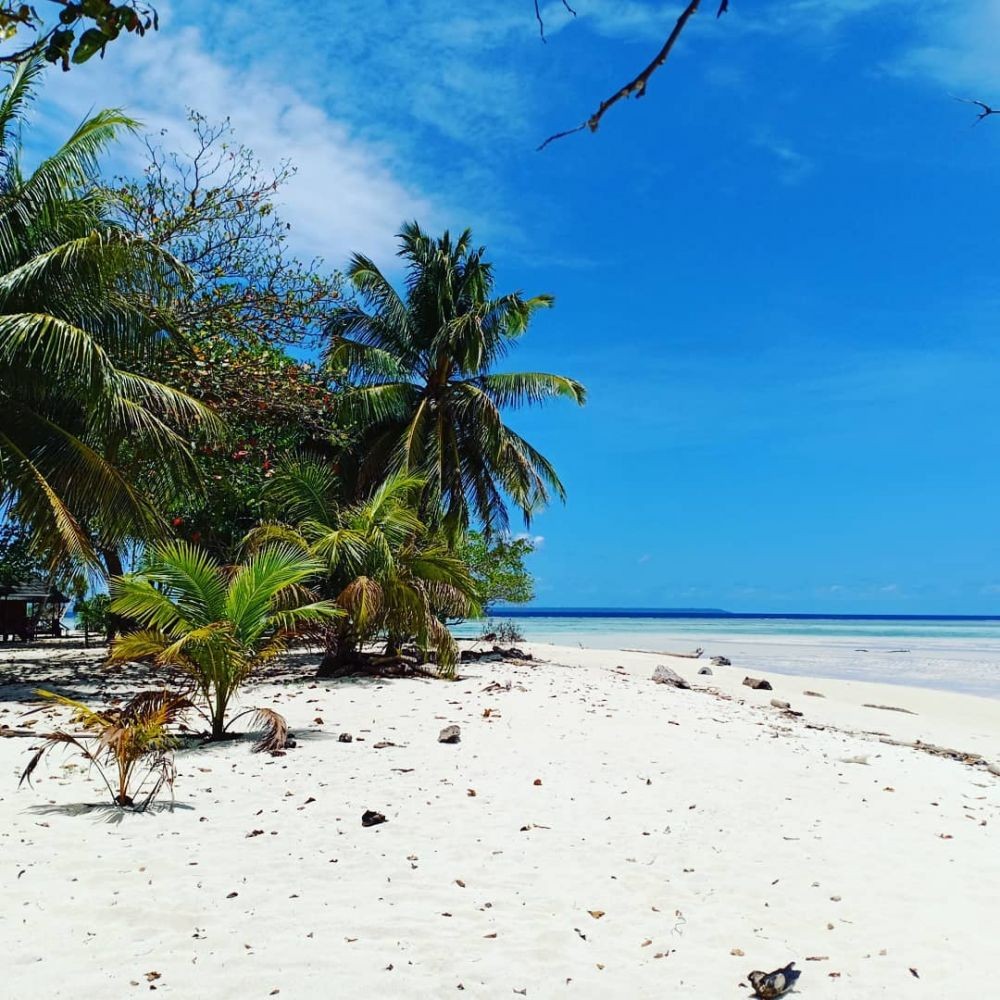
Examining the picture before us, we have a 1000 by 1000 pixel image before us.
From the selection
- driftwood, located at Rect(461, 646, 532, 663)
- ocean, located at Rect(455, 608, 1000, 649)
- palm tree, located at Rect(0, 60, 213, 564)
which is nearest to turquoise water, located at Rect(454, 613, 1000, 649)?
ocean, located at Rect(455, 608, 1000, 649)

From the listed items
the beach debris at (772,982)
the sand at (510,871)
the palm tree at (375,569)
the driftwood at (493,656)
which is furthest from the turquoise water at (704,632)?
the beach debris at (772,982)

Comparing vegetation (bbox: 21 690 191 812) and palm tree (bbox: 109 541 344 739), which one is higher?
palm tree (bbox: 109 541 344 739)

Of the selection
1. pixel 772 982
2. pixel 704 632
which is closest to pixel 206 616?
pixel 772 982

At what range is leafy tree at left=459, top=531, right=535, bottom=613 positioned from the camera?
25.9 metres

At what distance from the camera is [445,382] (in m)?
20.5

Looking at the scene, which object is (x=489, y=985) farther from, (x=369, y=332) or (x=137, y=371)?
(x=369, y=332)

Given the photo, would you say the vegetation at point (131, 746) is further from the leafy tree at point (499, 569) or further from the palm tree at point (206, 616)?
the leafy tree at point (499, 569)

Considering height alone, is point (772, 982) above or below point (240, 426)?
below

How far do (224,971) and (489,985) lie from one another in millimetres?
1074

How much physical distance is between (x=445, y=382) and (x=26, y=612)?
1475cm

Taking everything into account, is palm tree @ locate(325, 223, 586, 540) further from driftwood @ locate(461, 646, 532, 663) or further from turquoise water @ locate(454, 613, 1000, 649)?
turquoise water @ locate(454, 613, 1000, 649)

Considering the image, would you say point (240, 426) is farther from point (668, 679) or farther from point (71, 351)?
point (668, 679)

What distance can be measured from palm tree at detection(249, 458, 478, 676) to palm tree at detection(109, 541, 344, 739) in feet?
8.19

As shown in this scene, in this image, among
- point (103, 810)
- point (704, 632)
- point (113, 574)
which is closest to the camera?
point (103, 810)
